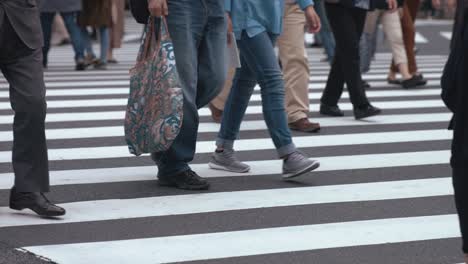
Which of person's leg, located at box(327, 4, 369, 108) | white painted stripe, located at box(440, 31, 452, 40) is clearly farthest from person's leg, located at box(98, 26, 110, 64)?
white painted stripe, located at box(440, 31, 452, 40)

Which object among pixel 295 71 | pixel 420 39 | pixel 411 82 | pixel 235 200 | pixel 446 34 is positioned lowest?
pixel 446 34

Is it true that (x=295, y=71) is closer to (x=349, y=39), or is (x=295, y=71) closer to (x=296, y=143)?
(x=349, y=39)

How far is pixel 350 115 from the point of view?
1010cm

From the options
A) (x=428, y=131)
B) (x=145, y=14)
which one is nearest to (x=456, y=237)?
(x=145, y=14)

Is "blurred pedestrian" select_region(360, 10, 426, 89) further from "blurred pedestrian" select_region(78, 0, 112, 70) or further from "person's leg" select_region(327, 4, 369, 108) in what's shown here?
"blurred pedestrian" select_region(78, 0, 112, 70)

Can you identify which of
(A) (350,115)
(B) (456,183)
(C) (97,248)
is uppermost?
(B) (456,183)

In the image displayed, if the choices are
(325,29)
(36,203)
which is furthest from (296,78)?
(36,203)

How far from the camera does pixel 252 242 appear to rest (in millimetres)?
5270

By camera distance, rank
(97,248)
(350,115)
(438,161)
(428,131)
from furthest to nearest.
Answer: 1. (350,115)
2. (428,131)
3. (438,161)
4. (97,248)

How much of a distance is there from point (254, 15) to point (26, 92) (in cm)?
169

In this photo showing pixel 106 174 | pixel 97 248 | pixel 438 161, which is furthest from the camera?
pixel 438 161

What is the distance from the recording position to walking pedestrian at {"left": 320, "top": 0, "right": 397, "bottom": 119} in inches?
359

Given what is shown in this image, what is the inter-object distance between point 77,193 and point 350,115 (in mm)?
4192

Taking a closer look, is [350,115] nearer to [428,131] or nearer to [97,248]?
[428,131]
